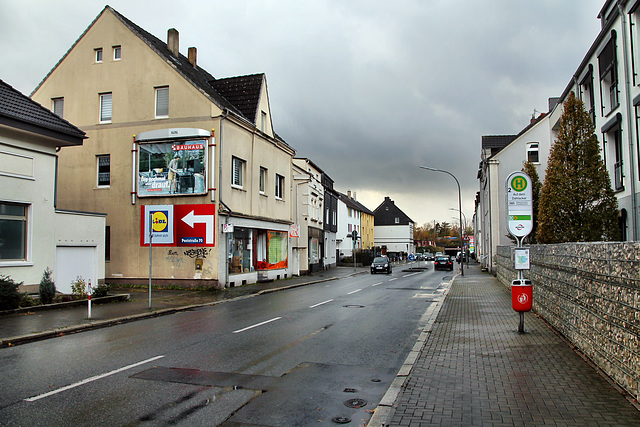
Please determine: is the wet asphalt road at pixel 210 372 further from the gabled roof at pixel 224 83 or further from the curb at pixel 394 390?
the gabled roof at pixel 224 83

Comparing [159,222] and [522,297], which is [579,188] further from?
[159,222]

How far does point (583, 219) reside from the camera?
15641 millimetres

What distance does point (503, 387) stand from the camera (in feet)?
19.7

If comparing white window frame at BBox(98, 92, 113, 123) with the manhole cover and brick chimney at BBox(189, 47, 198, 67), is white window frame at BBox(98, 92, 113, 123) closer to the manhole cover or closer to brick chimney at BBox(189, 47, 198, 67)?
brick chimney at BBox(189, 47, 198, 67)

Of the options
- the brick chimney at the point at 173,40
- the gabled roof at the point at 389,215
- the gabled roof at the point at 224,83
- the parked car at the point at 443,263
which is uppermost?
the brick chimney at the point at 173,40

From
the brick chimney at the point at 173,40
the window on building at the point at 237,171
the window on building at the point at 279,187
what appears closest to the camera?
the window on building at the point at 237,171

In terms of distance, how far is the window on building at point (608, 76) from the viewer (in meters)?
17.7

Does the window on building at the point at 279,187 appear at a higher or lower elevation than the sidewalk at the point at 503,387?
higher

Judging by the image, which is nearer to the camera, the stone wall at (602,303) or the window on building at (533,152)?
the stone wall at (602,303)

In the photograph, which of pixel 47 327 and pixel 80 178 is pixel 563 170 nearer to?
pixel 47 327

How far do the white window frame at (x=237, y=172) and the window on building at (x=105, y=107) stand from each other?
256 inches

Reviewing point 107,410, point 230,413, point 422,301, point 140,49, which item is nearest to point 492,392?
point 230,413

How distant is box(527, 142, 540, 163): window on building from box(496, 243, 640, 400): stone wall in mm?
26939

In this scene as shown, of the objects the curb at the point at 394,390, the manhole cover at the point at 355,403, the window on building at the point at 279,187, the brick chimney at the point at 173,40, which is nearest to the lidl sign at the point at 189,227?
the window on building at the point at 279,187
